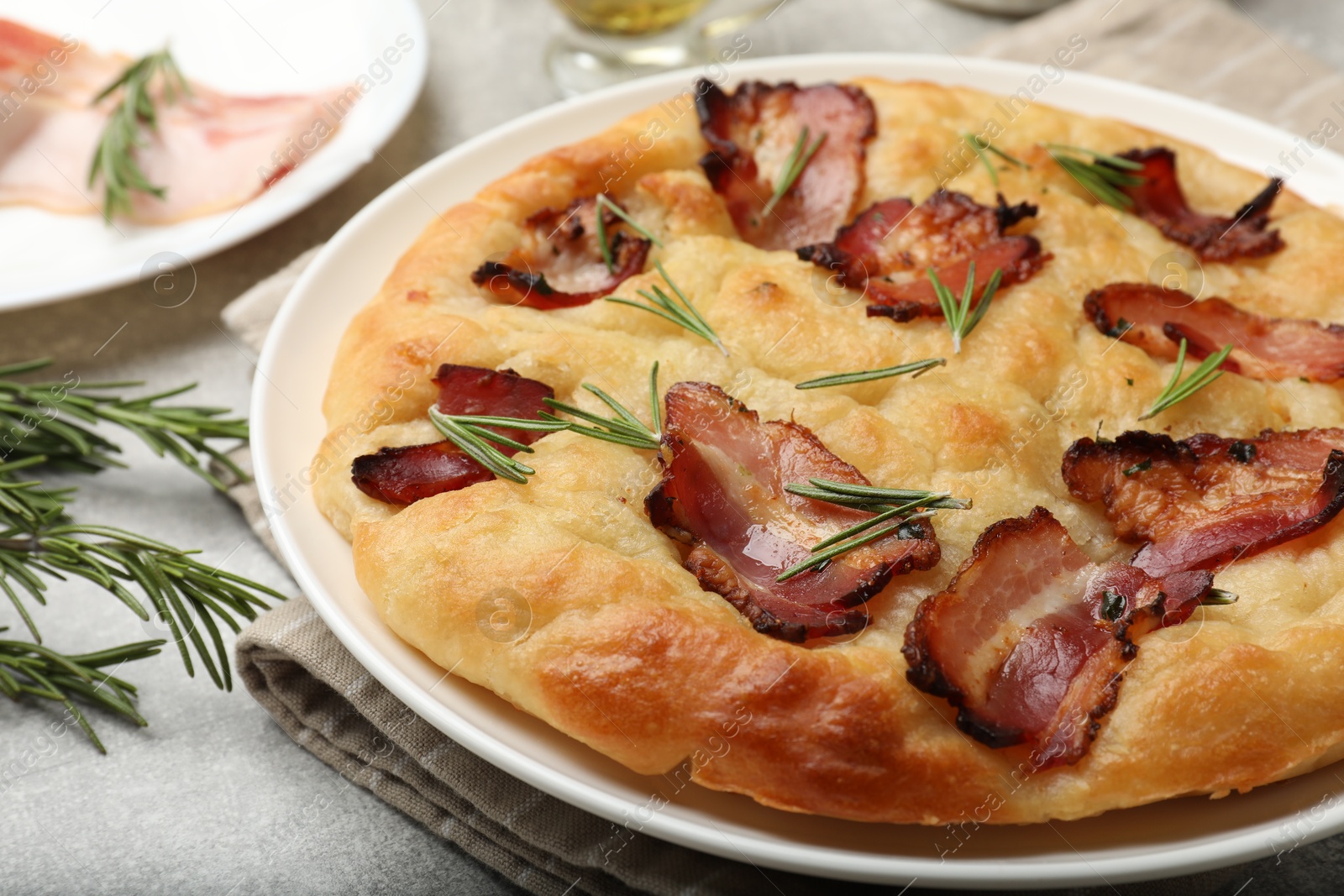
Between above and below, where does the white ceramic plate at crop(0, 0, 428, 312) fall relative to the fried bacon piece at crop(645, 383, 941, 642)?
below

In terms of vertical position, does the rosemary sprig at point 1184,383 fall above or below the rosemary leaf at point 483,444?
above

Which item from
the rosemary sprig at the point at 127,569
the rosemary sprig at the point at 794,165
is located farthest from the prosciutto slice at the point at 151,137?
the rosemary sprig at the point at 794,165

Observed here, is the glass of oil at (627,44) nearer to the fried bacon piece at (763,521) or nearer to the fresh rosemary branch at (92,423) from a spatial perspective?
the fresh rosemary branch at (92,423)

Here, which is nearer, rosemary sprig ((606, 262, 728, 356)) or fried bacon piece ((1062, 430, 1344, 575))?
fried bacon piece ((1062, 430, 1344, 575))

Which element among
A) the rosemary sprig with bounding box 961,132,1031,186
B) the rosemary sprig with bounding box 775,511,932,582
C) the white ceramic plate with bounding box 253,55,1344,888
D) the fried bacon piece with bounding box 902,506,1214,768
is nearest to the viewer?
the white ceramic plate with bounding box 253,55,1344,888

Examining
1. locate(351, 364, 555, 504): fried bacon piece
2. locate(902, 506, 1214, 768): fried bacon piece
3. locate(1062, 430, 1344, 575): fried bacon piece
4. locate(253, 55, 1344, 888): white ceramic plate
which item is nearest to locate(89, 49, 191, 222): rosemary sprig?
locate(253, 55, 1344, 888): white ceramic plate

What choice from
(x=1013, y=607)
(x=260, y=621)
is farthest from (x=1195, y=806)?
(x=260, y=621)

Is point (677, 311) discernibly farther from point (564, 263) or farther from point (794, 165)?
point (794, 165)

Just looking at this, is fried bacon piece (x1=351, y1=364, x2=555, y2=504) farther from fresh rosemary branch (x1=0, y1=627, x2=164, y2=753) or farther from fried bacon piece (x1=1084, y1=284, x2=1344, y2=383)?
fried bacon piece (x1=1084, y1=284, x2=1344, y2=383)
